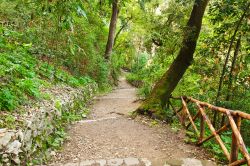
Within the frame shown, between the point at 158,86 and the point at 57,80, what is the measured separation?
3.12 metres

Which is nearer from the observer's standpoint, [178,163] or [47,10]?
Answer: [47,10]

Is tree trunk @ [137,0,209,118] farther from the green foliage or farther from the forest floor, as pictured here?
the green foliage

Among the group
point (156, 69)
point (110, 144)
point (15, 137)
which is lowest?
point (110, 144)

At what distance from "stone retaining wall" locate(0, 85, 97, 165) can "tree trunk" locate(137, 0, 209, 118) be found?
108 inches

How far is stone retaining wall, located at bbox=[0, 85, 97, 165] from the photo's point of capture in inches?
141

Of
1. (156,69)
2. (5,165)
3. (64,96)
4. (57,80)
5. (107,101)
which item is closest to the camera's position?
(5,165)

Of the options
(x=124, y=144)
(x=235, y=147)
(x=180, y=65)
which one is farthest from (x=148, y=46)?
(x=235, y=147)

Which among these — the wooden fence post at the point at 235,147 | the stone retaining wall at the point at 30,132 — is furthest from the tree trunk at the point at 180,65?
the wooden fence post at the point at 235,147

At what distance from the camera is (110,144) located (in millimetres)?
5676

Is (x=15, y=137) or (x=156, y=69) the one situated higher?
(x=156, y=69)

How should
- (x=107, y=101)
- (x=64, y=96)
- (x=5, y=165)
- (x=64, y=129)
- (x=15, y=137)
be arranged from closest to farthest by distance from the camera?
(x=5, y=165), (x=15, y=137), (x=64, y=129), (x=64, y=96), (x=107, y=101)

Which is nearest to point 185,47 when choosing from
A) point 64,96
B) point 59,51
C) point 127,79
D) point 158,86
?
point 158,86

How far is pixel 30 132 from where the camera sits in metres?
4.31

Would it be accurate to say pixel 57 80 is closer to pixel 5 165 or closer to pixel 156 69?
pixel 5 165
